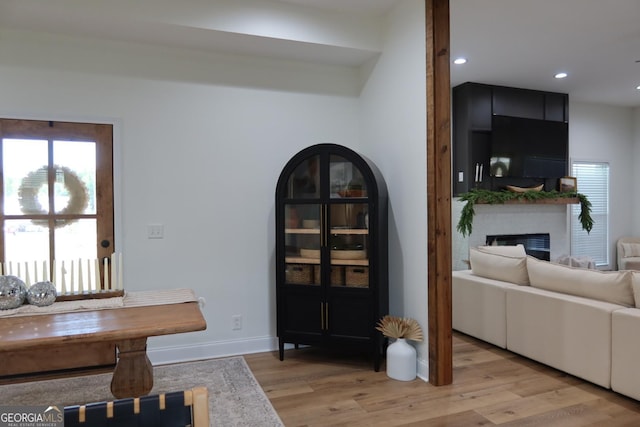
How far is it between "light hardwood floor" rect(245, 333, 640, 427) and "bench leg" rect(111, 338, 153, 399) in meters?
0.84

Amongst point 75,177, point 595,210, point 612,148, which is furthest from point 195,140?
point 612,148

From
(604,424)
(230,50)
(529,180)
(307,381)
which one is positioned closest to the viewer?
(604,424)

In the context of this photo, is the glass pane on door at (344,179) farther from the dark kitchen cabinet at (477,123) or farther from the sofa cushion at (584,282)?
the dark kitchen cabinet at (477,123)

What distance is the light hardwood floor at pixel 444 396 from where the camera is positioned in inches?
97.8

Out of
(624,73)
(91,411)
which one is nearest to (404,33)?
(91,411)

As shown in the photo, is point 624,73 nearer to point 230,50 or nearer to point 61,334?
point 230,50

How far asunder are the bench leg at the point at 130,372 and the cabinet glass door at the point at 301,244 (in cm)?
144

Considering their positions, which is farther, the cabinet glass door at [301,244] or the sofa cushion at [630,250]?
the sofa cushion at [630,250]

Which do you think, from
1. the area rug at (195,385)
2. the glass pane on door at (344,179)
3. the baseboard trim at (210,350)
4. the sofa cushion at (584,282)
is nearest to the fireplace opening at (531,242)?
the sofa cushion at (584,282)

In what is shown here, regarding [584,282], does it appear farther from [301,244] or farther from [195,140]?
[195,140]

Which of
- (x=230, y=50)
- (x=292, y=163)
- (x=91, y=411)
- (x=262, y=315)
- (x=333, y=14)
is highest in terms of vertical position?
(x=333, y=14)

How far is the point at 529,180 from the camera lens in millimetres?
6215

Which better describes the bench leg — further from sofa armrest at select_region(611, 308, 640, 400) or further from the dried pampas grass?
sofa armrest at select_region(611, 308, 640, 400)

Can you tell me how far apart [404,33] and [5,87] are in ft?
9.71
